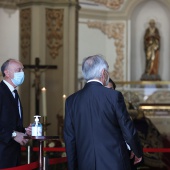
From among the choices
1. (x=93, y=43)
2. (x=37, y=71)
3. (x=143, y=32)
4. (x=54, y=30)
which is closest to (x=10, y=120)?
(x=37, y=71)

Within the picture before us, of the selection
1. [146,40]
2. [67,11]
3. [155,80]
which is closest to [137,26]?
[146,40]

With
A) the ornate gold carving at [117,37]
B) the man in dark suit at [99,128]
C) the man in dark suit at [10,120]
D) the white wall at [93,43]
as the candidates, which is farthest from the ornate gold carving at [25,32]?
the man in dark suit at [99,128]

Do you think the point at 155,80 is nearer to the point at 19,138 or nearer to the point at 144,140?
the point at 144,140

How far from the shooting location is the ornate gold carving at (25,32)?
10910mm

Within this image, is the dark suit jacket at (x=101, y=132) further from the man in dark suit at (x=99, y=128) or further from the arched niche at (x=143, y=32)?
the arched niche at (x=143, y=32)

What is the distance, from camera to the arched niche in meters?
16.5

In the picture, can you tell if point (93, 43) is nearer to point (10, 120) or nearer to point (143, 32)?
point (143, 32)

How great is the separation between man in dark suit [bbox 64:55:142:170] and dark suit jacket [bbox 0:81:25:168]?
0.80m

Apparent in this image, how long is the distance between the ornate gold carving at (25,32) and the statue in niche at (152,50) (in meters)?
5.81

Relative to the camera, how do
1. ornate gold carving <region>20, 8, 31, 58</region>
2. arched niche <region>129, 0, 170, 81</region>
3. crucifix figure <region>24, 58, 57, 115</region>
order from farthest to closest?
1. arched niche <region>129, 0, 170, 81</region>
2. ornate gold carving <region>20, 8, 31, 58</region>
3. crucifix figure <region>24, 58, 57, 115</region>

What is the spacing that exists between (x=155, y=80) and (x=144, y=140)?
23.5 ft

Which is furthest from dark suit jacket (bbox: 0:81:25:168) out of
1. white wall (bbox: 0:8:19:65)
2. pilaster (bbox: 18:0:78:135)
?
white wall (bbox: 0:8:19:65)

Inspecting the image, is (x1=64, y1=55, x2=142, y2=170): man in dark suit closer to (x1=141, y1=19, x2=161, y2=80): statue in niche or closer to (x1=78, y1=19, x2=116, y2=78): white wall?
(x1=78, y1=19, x2=116, y2=78): white wall

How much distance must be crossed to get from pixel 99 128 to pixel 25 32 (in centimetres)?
673
